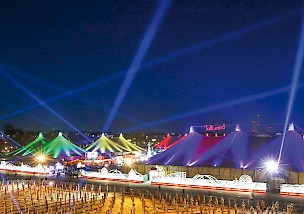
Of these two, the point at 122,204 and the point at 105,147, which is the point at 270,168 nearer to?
the point at 122,204

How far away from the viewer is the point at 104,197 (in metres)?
18.7

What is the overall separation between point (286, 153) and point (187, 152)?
22.3 feet

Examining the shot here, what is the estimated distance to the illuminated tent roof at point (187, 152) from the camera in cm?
2428

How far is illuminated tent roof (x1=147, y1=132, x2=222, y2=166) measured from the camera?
79.7 feet

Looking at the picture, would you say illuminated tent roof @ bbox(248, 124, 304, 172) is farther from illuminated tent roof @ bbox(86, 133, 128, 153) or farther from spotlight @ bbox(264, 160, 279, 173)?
illuminated tent roof @ bbox(86, 133, 128, 153)

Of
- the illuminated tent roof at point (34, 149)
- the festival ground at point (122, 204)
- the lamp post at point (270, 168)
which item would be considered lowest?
the festival ground at point (122, 204)

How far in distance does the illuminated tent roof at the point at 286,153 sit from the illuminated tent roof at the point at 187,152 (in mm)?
3747

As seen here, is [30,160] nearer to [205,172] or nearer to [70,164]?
[70,164]

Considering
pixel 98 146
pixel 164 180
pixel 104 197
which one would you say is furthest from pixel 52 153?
pixel 104 197

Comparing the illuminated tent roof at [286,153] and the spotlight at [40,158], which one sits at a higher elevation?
the illuminated tent roof at [286,153]

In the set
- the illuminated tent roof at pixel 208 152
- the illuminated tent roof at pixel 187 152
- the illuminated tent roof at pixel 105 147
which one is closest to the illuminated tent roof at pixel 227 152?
the illuminated tent roof at pixel 208 152

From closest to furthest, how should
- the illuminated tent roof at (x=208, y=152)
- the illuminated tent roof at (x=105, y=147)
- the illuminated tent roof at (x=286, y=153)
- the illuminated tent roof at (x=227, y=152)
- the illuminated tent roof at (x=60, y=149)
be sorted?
the illuminated tent roof at (x=286, y=153) < the illuminated tent roof at (x=227, y=152) < the illuminated tent roof at (x=208, y=152) < the illuminated tent roof at (x=60, y=149) < the illuminated tent roof at (x=105, y=147)

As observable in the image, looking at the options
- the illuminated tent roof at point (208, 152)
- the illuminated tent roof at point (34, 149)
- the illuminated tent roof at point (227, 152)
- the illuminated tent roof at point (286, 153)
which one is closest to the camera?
the illuminated tent roof at point (286, 153)

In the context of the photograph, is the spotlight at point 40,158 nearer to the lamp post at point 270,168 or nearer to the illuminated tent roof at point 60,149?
the illuminated tent roof at point 60,149
